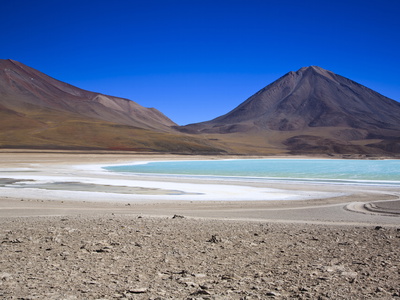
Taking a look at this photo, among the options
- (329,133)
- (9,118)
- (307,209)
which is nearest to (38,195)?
(307,209)

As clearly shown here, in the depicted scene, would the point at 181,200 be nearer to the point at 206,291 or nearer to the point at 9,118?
the point at 206,291

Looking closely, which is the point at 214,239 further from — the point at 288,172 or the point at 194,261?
the point at 288,172

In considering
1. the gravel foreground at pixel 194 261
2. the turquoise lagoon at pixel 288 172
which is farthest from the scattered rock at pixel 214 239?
the turquoise lagoon at pixel 288 172

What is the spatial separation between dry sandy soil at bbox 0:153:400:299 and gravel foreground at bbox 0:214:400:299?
14mm

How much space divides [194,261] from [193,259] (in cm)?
11

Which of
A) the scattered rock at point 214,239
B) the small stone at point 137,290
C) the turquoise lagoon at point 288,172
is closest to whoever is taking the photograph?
the small stone at point 137,290

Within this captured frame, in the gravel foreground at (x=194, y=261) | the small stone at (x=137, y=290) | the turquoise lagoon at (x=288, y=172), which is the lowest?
the small stone at (x=137, y=290)

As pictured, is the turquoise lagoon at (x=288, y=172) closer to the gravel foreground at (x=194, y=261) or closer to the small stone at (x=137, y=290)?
the gravel foreground at (x=194, y=261)

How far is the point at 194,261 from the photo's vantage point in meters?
6.00

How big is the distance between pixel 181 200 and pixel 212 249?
8872mm

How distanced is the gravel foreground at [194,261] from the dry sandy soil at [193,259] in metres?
0.01

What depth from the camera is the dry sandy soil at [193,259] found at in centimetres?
470

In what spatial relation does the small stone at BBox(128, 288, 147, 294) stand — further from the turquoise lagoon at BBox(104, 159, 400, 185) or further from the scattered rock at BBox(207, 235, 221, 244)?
the turquoise lagoon at BBox(104, 159, 400, 185)

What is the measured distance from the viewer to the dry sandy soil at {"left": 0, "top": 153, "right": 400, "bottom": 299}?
4.70m
